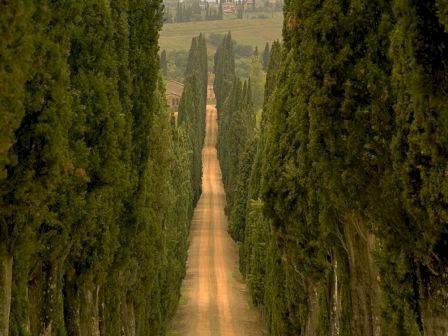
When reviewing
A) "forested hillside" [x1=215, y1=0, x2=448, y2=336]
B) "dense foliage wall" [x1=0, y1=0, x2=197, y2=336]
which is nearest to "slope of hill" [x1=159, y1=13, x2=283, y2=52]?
"dense foliage wall" [x1=0, y1=0, x2=197, y2=336]

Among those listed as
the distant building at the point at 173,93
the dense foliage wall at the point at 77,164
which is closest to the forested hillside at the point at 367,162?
the dense foliage wall at the point at 77,164

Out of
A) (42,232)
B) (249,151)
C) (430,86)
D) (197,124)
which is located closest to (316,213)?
(42,232)

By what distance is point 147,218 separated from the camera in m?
20.0

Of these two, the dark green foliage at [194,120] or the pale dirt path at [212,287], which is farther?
the dark green foliage at [194,120]

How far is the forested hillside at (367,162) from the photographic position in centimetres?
754

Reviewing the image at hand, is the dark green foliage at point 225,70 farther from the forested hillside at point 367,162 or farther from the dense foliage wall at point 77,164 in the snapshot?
the forested hillside at point 367,162

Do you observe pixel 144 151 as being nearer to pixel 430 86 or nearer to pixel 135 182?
pixel 135 182

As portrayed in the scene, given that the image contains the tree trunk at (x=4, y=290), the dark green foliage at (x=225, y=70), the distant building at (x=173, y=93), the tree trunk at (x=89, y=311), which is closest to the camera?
the tree trunk at (x=4, y=290)

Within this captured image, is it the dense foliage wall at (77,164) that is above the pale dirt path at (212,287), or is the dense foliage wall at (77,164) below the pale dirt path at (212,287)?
above

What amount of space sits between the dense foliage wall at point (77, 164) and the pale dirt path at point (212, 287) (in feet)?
40.7

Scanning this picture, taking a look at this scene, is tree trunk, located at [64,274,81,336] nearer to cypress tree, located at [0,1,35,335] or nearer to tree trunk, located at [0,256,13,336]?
tree trunk, located at [0,256,13,336]

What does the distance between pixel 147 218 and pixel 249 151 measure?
2665cm

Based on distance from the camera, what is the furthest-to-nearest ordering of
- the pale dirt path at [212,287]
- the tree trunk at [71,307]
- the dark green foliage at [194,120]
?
the dark green foliage at [194,120] → the pale dirt path at [212,287] → the tree trunk at [71,307]

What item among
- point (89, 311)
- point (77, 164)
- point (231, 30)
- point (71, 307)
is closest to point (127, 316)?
point (89, 311)
